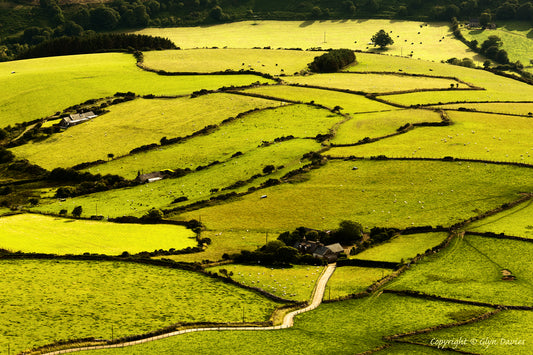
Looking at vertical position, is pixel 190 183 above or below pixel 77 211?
below

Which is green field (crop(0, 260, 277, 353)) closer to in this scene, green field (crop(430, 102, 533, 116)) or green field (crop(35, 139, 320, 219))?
green field (crop(35, 139, 320, 219))

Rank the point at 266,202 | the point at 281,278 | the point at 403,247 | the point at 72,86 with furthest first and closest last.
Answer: the point at 72,86 → the point at 266,202 → the point at 403,247 → the point at 281,278

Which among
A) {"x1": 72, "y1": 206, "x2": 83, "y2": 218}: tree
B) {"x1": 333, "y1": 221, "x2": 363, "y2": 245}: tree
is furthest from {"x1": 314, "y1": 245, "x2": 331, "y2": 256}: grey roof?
{"x1": 72, "y1": 206, "x2": 83, "y2": 218}: tree

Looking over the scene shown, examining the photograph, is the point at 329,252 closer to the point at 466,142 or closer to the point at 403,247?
the point at 403,247

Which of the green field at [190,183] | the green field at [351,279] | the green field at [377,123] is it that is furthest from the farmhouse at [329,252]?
the green field at [377,123]

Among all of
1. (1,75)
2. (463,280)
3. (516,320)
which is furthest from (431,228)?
(1,75)

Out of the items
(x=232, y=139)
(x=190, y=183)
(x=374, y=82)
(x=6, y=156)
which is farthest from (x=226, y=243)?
(x=374, y=82)

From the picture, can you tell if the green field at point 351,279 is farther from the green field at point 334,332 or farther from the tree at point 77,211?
the tree at point 77,211
